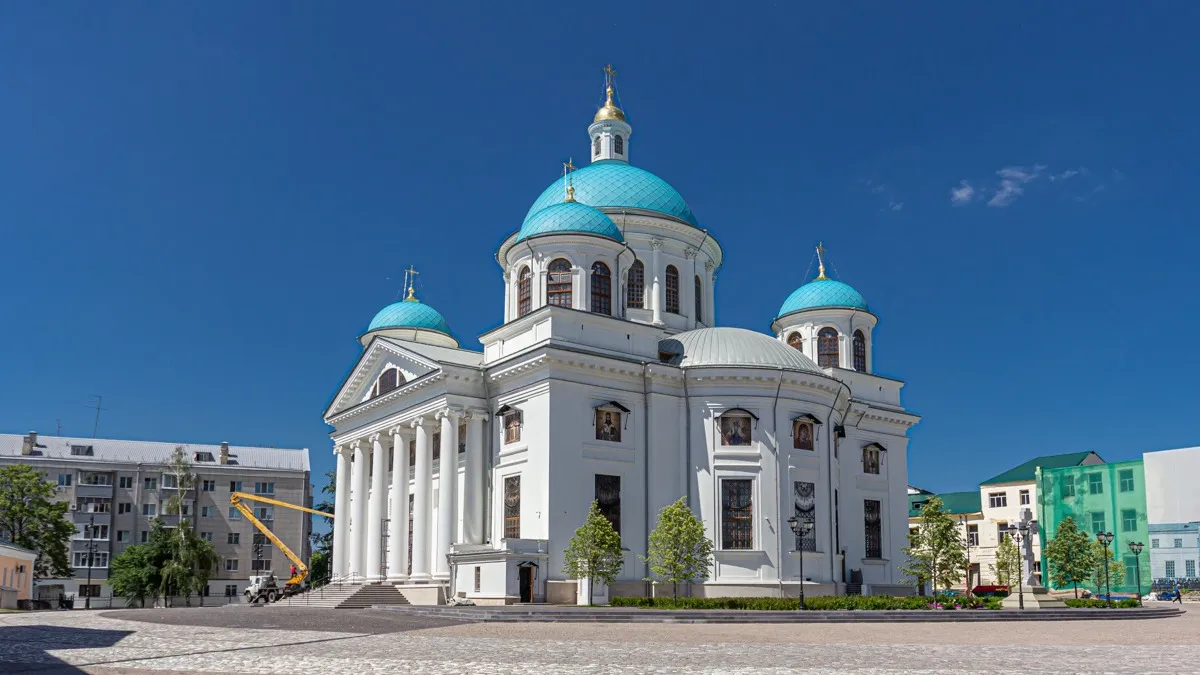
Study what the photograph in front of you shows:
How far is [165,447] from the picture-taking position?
85.4m

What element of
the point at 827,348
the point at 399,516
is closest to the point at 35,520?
the point at 399,516

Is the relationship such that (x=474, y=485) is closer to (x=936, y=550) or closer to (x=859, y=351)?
(x=936, y=550)

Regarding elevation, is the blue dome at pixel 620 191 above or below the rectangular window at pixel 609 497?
above

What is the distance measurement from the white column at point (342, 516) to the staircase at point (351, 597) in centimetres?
490

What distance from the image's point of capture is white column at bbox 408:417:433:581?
42.1m

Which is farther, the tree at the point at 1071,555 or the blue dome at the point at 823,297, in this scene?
the tree at the point at 1071,555

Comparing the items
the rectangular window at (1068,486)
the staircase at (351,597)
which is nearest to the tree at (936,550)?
the staircase at (351,597)

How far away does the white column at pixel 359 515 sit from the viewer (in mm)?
47375

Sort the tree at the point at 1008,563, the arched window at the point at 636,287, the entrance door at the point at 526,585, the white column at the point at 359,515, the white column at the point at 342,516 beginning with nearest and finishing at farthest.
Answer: the entrance door at the point at 526,585 < the arched window at the point at 636,287 < the white column at the point at 359,515 < the white column at the point at 342,516 < the tree at the point at 1008,563

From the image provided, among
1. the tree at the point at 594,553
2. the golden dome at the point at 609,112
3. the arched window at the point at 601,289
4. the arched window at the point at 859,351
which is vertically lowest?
the tree at the point at 594,553

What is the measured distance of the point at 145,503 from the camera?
256 feet

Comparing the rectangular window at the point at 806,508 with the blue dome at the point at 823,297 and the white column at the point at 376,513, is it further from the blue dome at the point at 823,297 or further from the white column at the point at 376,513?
the white column at the point at 376,513

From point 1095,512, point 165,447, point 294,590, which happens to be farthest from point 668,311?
point 165,447

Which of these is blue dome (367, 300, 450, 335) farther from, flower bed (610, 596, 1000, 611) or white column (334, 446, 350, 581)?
flower bed (610, 596, 1000, 611)
